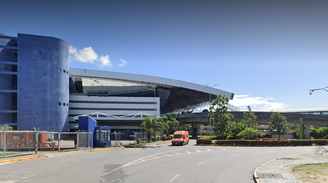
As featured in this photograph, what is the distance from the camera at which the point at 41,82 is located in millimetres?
71000

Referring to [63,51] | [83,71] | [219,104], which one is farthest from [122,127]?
[219,104]

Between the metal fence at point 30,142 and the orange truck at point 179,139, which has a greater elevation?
the metal fence at point 30,142

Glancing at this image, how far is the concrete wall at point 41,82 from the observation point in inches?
2694

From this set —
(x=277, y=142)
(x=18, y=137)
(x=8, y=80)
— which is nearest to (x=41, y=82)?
(x=8, y=80)

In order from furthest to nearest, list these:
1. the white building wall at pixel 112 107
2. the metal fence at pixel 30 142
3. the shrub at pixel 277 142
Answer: the white building wall at pixel 112 107, the shrub at pixel 277 142, the metal fence at pixel 30 142

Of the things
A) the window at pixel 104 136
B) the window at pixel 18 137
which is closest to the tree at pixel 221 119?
the window at pixel 104 136

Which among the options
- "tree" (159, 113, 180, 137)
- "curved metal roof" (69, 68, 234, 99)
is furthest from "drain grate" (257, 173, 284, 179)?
"curved metal roof" (69, 68, 234, 99)

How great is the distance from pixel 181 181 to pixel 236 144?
117 ft

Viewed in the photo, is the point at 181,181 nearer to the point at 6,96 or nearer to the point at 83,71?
the point at 6,96

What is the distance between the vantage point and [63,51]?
7612cm

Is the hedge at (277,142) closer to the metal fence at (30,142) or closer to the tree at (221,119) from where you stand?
the tree at (221,119)

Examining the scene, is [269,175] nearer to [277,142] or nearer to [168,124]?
[277,142]

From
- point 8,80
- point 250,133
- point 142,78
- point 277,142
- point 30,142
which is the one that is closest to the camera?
point 30,142

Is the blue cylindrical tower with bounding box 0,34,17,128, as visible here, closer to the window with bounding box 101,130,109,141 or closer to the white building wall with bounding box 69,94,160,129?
the white building wall with bounding box 69,94,160,129
